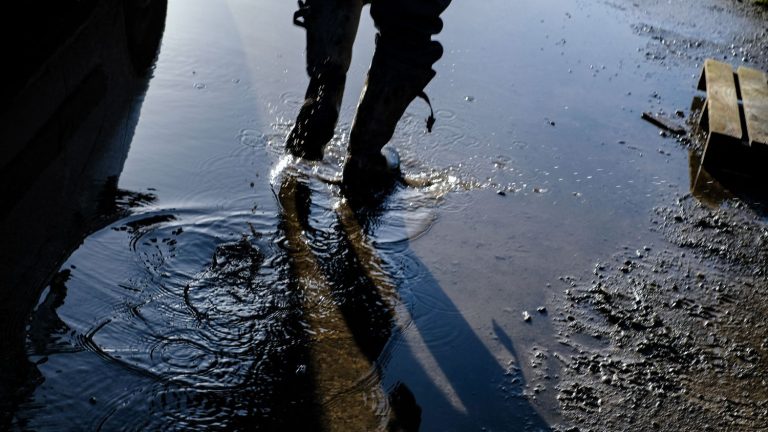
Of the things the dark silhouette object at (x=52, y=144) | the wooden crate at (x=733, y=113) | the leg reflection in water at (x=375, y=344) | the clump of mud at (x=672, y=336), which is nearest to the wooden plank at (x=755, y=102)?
the wooden crate at (x=733, y=113)

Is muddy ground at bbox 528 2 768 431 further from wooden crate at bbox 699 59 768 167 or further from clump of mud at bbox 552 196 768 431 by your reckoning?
wooden crate at bbox 699 59 768 167

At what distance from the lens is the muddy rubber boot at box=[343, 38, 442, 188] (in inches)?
153

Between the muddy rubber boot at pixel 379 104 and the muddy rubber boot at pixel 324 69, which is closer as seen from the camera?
the muddy rubber boot at pixel 324 69

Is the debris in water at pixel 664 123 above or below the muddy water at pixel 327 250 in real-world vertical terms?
below

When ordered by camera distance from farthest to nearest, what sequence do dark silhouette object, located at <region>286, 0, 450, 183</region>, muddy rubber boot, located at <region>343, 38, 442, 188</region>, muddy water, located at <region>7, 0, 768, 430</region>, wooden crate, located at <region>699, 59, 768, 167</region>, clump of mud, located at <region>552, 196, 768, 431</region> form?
wooden crate, located at <region>699, 59, 768, 167</region>, muddy rubber boot, located at <region>343, 38, 442, 188</region>, dark silhouette object, located at <region>286, 0, 450, 183</region>, clump of mud, located at <region>552, 196, 768, 431</region>, muddy water, located at <region>7, 0, 768, 430</region>

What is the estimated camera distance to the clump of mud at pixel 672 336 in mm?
2967

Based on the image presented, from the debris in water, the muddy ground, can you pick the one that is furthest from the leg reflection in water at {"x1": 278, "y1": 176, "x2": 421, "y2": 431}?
the debris in water

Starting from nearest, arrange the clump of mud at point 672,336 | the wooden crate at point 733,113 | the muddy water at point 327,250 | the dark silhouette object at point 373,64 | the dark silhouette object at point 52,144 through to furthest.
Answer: the dark silhouette object at point 52,144, the muddy water at point 327,250, the clump of mud at point 672,336, the dark silhouette object at point 373,64, the wooden crate at point 733,113

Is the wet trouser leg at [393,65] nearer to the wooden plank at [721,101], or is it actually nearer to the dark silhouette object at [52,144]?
the dark silhouette object at [52,144]

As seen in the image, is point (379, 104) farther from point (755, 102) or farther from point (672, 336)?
point (755, 102)

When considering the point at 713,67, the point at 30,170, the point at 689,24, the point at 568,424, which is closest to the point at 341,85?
the point at 30,170

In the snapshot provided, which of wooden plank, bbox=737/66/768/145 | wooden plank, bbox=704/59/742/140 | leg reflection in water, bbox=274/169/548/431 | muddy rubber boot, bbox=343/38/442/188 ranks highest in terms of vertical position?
muddy rubber boot, bbox=343/38/442/188

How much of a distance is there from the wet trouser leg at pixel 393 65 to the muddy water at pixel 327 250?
303 mm

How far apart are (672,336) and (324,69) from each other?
70.6 inches
